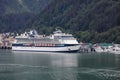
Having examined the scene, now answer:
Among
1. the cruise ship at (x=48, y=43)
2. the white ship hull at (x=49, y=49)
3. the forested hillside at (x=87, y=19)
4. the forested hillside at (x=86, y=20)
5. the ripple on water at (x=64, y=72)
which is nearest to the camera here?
the ripple on water at (x=64, y=72)

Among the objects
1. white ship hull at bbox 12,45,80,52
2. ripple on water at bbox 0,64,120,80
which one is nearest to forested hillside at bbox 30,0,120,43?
white ship hull at bbox 12,45,80,52

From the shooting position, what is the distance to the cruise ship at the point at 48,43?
378 ft

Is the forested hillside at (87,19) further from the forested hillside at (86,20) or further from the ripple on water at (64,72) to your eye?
the ripple on water at (64,72)

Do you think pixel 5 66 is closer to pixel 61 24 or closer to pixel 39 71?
pixel 39 71

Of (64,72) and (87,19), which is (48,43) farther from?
(64,72)

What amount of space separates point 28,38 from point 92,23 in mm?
35522

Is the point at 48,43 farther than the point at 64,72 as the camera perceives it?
Yes

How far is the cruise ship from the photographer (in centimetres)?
11506

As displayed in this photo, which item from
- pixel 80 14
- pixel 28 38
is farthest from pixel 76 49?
pixel 80 14

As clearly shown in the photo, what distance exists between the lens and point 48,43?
120688 mm

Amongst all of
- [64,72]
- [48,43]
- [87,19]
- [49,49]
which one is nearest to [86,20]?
[87,19]

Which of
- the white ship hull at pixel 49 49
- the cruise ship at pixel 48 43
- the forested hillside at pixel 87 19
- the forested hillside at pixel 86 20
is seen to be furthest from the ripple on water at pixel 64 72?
the forested hillside at pixel 86 20

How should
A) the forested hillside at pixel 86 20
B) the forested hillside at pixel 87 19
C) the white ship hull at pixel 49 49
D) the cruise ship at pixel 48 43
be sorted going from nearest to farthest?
the white ship hull at pixel 49 49
the cruise ship at pixel 48 43
the forested hillside at pixel 86 20
the forested hillside at pixel 87 19

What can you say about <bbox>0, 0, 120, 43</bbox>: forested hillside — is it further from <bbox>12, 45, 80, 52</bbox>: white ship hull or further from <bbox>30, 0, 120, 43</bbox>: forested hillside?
<bbox>12, 45, 80, 52</bbox>: white ship hull
